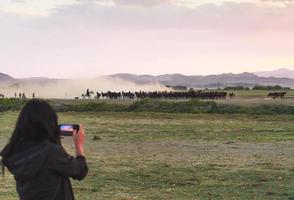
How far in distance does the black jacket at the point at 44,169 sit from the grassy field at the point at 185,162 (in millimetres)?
8029

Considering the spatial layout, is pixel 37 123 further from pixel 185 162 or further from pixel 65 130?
pixel 185 162

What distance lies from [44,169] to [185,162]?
14989 mm

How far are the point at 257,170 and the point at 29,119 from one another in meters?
A: 13.4

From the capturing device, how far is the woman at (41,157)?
4801mm

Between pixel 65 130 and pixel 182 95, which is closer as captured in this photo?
pixel 65 130

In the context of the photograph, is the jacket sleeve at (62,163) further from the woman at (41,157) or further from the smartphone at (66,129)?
the smartphone at (66,129)

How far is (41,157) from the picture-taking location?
4.80m

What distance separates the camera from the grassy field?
13766 millimetres

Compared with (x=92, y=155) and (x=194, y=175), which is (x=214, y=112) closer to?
(x=92, y=155)

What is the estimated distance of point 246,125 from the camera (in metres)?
37.7

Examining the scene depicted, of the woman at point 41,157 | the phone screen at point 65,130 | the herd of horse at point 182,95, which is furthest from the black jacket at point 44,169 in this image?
the herd of horse at point 182,95

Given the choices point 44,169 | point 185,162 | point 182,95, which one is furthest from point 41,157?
point 182,95

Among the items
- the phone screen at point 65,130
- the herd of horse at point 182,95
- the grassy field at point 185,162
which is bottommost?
the grassy field at point 185,162

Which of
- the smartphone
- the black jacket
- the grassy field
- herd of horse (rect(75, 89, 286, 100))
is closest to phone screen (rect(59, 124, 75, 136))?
the smartphone
